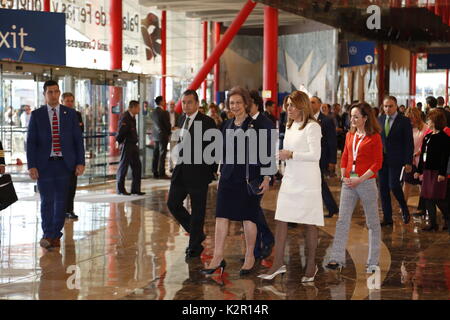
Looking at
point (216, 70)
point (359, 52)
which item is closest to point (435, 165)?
point (359, 52)

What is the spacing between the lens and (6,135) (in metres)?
14.4

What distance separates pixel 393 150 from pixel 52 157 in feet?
13.0

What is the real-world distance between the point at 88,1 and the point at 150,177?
9128 mm

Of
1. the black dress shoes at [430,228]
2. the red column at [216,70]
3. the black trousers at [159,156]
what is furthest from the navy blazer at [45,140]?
the red column at [216,70]

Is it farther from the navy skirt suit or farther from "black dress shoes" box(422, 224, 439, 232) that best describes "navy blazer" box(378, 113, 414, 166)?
the navy skirt suit

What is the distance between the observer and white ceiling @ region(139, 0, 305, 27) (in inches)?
1147

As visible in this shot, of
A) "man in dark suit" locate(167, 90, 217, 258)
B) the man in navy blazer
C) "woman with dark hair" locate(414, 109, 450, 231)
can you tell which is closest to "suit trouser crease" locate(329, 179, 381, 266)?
"man in dark suit" locate(167, 90, 217, 258)

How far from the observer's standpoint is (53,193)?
25.3 ft

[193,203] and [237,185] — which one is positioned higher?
[237,185]

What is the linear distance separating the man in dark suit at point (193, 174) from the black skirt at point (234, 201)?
0.63 metres

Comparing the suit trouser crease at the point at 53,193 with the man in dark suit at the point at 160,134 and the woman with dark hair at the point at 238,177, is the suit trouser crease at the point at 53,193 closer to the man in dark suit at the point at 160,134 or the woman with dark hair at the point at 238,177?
the woman with dark hair at the point at 238,177

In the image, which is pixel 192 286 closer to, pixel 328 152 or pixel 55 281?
pixel 55 281
